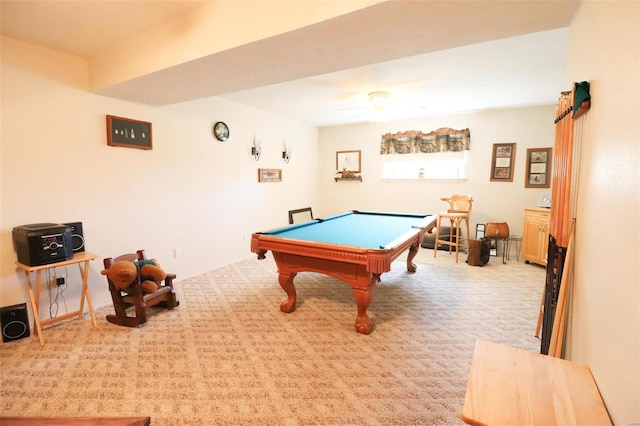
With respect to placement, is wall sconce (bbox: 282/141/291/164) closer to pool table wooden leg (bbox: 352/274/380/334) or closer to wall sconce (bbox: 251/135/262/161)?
wall sconce (bbox: 251/135/262/161)

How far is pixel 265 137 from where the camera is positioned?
196 inches

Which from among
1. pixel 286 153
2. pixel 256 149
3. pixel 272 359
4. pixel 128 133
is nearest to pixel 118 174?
pixel 128 133

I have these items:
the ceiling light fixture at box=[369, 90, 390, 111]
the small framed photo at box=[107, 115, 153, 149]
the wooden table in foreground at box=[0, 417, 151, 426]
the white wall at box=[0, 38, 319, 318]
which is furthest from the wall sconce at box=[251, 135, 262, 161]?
the wooden table in foreground at box=[0, 417, 151, 426]

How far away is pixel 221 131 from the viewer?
4172mm

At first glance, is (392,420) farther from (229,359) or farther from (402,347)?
(229,359)

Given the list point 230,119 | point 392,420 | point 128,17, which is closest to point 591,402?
point 392,420

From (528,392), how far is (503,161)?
15.9 ft

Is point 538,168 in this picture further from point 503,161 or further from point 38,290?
point 38,290

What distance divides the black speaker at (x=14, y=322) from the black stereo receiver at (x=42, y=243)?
387mm

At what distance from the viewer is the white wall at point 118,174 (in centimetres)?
242

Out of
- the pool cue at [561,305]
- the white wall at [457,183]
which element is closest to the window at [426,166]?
the white wall at [457,183]

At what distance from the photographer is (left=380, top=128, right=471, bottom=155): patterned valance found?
5145 millimetres

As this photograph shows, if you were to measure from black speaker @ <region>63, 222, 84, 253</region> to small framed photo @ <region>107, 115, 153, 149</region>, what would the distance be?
2.86 ft

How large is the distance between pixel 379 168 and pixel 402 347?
14.0ft
